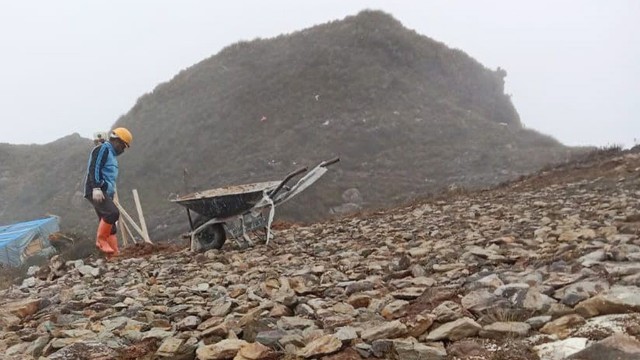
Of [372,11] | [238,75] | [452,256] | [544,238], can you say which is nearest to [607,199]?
[544,238]

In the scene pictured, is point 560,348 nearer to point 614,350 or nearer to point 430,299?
point 614,350

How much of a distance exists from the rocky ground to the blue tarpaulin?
8549 mm

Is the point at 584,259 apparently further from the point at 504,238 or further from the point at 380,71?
the point at 380,71

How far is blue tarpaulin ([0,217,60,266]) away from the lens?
14.7 metres

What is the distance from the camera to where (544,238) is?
5.27 metres

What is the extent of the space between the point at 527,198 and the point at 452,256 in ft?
17.8

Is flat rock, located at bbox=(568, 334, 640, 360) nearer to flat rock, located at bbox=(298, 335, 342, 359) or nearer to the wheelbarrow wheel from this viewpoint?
flat rock, located at bbox=(298, 335, 342, 359)

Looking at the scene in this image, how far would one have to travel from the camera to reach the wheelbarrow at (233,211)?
799 centimetres

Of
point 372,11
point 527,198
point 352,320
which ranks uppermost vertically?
point 372,11

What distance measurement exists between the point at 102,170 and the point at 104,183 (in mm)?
196

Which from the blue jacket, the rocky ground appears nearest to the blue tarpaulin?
the blue jacket

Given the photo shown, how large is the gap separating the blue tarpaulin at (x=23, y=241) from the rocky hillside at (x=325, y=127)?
4.65 m

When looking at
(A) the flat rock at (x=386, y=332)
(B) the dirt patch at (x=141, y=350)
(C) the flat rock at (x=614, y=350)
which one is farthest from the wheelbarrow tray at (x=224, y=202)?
(C) the flat rock at (x=614, y=350)

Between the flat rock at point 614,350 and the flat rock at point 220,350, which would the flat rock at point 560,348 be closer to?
the flat rock at point 614,350
